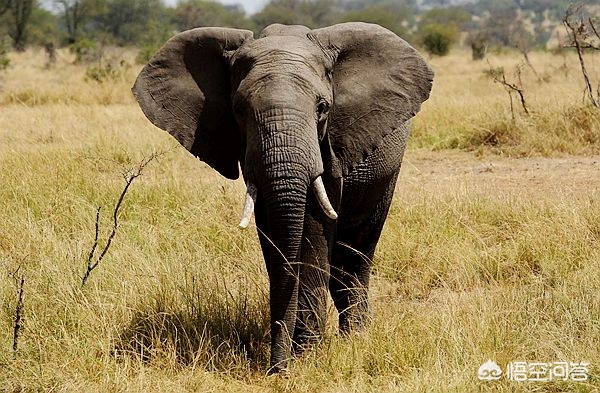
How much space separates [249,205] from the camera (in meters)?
3.46

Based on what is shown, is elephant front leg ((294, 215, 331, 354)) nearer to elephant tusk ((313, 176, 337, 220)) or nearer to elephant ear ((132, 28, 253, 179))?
elephant tusk ((313, 176, 337, 220))

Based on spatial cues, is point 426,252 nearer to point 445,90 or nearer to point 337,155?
point 337,155

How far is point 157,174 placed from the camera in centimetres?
805

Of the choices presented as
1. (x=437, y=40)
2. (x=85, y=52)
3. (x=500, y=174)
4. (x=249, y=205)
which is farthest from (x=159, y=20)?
(x=249, y=205)

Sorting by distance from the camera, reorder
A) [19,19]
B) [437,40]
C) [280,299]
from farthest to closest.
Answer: [19,19], [437,40], [280,299]

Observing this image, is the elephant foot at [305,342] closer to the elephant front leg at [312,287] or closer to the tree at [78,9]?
the elephant front leg at [312,287]

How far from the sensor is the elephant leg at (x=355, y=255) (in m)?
4.67

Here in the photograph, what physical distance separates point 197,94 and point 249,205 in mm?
832

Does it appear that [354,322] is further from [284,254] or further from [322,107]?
[322,107]

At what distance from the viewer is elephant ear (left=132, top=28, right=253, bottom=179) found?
4.03 metres

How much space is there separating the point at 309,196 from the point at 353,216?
2.33 feet

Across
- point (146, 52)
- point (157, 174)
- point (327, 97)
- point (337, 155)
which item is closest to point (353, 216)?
point (337, 155)

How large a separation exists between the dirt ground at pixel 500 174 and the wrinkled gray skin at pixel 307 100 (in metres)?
3.16

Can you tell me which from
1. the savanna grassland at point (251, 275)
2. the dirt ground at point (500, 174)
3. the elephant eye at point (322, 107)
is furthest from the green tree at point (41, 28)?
the elephant eye at point (322, 107)
